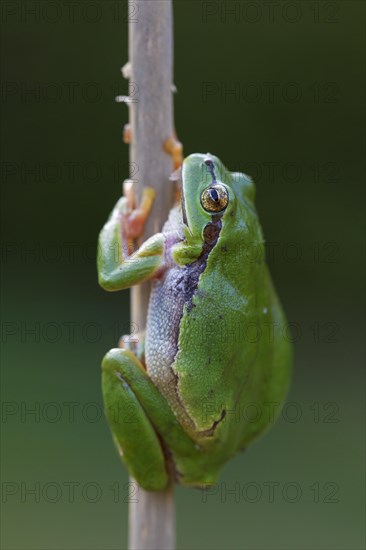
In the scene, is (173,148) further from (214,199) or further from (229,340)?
(229,340)

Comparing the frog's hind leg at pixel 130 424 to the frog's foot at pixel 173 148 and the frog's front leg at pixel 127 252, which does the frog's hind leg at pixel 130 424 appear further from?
the frog's foot at pixel 173 148

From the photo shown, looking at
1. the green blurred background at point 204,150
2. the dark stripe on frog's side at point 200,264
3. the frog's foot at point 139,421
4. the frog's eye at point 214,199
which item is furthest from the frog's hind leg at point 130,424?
the green blurred background at point 204,150

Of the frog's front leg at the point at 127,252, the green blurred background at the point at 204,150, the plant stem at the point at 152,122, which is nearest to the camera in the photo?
the plant stem at the point at 152,122

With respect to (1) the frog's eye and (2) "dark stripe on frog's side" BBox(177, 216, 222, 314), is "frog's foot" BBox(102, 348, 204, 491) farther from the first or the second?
(1) the frog's eye

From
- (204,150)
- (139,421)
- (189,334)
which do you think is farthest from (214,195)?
(204,150)

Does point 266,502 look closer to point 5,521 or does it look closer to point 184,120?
point 5,521

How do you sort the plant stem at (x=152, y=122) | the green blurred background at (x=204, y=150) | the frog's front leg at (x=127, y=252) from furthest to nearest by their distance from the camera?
the green blurred background at (x=204, y=150)
the frog's front leg at (x=127, y=252)
the plant stem at (x=152, y=122)

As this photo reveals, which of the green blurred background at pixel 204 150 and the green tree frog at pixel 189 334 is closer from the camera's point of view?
the green tree frog at pixel 189 334
